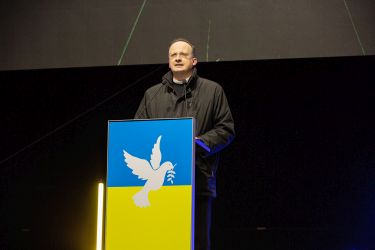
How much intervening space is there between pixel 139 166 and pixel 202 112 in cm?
47

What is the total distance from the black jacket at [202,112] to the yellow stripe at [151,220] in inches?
8.9

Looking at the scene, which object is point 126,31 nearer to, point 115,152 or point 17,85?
point 17,85

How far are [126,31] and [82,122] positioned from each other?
89cm

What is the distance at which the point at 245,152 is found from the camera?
4.79 meters

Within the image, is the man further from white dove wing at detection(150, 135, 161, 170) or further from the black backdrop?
the black backdrop

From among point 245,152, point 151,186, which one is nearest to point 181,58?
point 151,186

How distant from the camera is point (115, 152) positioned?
9.37ft

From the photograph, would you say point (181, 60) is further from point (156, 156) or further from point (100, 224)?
point (100, 224)

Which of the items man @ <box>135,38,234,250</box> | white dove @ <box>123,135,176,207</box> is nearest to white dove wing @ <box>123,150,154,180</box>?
white dove @ <box>123,135,176,207</box>

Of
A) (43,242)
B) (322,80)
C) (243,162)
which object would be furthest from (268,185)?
(43,242)

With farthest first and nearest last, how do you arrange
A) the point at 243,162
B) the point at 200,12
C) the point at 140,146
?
the point at 243,162 → the point at 200,12 → the point at 140,146

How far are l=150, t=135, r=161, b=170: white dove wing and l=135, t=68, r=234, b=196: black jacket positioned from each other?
223 millimetres

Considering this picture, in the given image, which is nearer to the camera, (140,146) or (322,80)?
(140,146)

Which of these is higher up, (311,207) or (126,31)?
(126,31)
